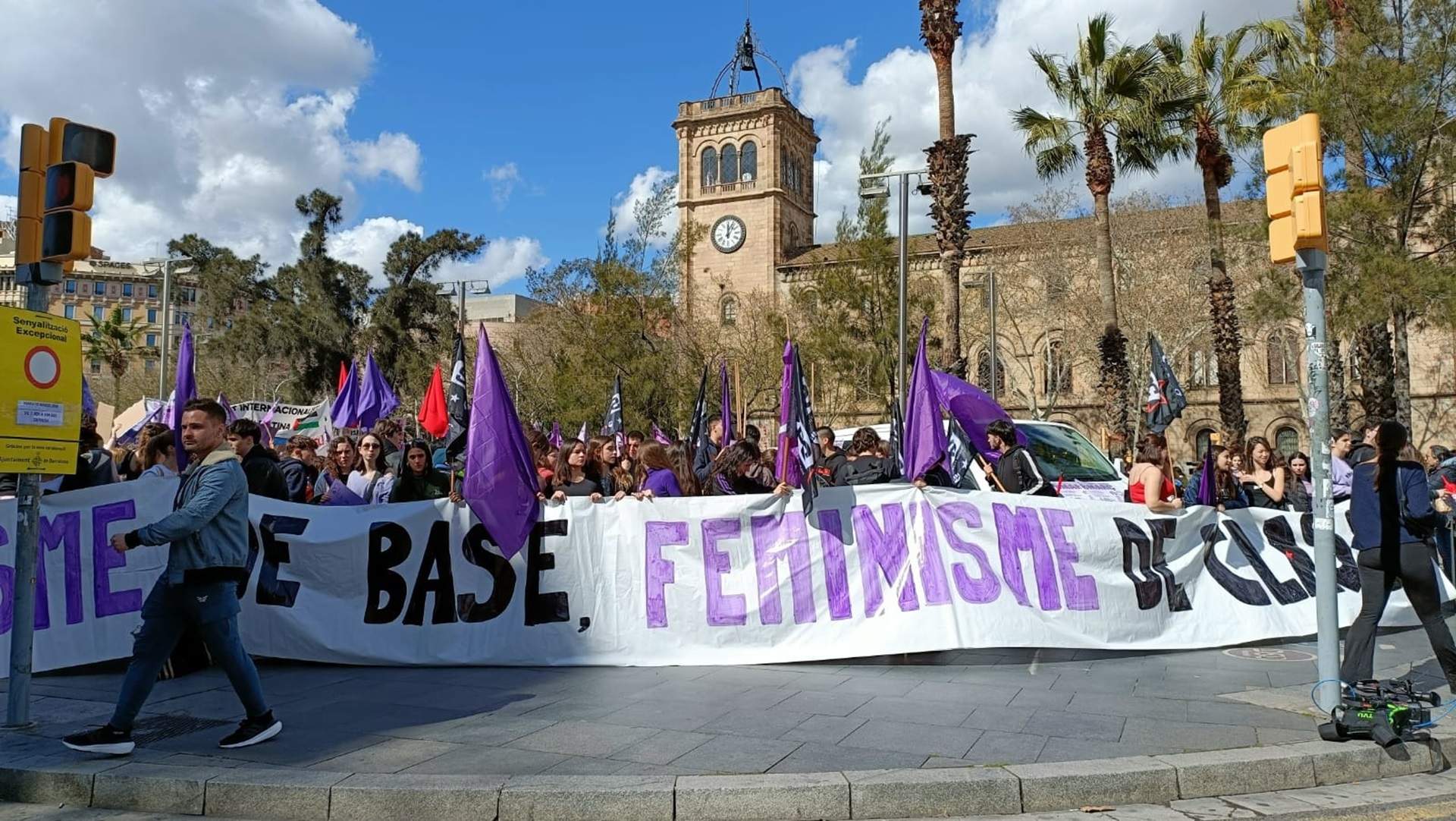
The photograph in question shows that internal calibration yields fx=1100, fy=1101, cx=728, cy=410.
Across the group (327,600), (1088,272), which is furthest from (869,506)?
(1088,272)

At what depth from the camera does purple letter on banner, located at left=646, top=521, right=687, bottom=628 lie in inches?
302

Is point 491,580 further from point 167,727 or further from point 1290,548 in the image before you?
point 1290,548

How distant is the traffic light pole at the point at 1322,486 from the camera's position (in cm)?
583

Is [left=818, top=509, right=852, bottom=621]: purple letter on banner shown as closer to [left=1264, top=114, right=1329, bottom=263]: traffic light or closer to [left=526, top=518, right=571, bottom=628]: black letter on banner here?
[left=526, top=518, right=571, bottom=628]: black letter on banner

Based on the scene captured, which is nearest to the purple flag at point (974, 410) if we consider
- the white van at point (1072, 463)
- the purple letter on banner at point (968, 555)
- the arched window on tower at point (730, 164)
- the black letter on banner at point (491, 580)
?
the white van at point (1072, 463)

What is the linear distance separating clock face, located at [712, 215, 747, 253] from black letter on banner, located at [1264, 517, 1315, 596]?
2142 inches

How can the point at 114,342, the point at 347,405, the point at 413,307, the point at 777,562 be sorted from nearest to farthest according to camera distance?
the point at 777,562 < the point at 347,405 < the point at 413,307 < the point at 114,342

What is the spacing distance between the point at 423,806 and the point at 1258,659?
600 centimetres

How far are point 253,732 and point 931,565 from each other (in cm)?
442

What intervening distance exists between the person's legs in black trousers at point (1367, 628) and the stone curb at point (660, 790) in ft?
4.46

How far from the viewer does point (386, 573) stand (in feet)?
25.6

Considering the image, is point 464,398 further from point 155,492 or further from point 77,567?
point 77,567

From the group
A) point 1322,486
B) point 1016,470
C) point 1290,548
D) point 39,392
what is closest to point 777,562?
point 1016,470

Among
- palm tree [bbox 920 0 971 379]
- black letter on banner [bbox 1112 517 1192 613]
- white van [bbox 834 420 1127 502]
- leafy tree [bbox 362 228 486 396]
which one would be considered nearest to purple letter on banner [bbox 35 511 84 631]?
white van [bbox 834 420 1127 502]
